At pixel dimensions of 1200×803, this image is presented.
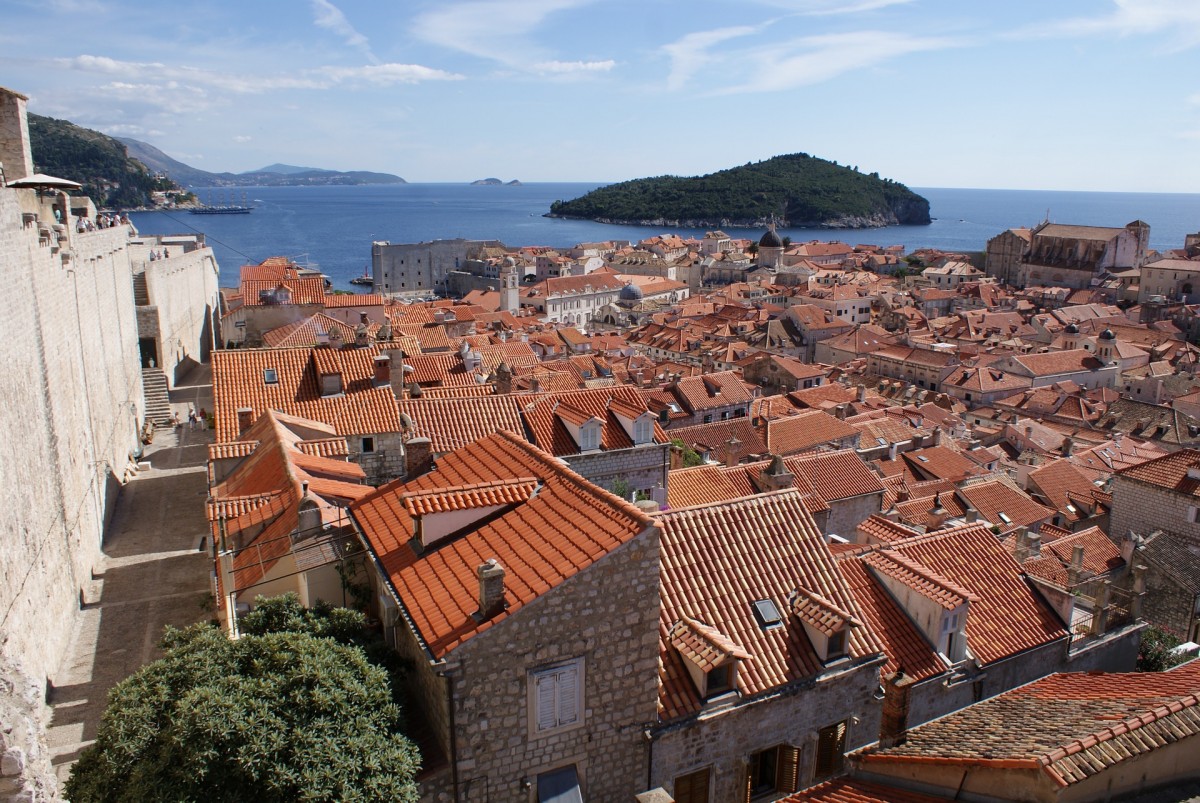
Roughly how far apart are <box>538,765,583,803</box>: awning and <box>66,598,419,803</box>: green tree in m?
1.30

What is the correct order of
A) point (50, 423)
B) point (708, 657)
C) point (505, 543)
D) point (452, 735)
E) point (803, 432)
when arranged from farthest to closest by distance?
point (803, 432) < point (50, 423) < point (505, 543) < point (708, 657) < point (452, 735)

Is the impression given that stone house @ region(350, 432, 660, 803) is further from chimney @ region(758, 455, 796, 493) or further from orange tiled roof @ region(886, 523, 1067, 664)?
chimney @ region(758, 455, 796, 493)

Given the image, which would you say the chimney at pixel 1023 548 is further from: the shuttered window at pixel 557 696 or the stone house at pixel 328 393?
the stone house at pixel 328 393

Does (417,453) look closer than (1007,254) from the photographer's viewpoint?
Yes

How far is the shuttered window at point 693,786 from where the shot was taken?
894cm

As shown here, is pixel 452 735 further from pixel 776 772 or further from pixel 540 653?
pixel 776 772

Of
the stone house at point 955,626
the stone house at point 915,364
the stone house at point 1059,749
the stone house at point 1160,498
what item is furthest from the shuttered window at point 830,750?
the stone house at point 915,364

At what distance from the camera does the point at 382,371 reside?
20156 mm

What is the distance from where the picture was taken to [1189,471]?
22.8 m

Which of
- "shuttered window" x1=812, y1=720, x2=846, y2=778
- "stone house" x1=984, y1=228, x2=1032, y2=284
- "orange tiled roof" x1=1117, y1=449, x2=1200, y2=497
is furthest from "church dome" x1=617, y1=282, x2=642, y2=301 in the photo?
"shuttered window" x1=812, y1=720, x2=846, y2=778

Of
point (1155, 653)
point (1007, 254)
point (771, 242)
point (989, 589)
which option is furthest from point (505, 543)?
point (771, 242)

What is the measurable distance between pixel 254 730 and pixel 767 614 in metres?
5.40

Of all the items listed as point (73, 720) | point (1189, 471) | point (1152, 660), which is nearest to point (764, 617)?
point (1152, 660)

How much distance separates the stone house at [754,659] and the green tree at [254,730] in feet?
8.86
